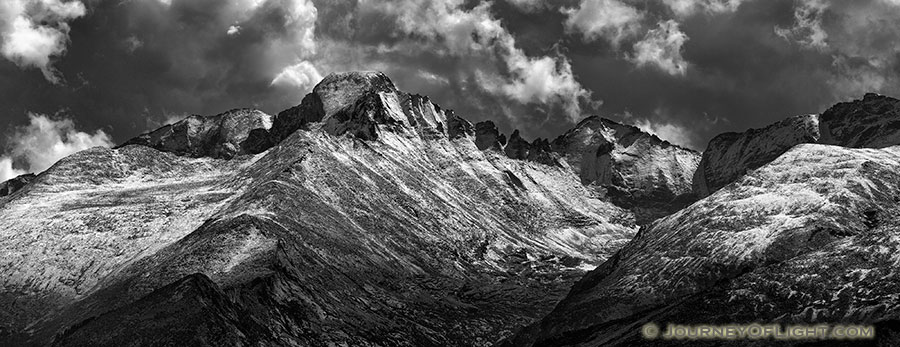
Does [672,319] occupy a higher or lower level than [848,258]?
lower

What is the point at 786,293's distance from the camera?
152 metres

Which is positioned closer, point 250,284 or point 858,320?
point 858,320

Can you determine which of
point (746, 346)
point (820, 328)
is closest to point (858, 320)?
point (820, 328)

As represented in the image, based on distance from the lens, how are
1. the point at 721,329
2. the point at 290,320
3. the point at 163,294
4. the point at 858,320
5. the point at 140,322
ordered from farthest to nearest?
the point at 290,320, the point at 163,294, the point at 140,322, the point at 721,329, the point at 858,320

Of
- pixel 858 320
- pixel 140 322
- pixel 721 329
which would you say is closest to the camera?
pixel 858 320

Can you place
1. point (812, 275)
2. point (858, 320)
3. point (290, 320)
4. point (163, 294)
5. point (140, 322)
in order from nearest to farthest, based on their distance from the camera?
point (858, 320)
point (812, 275)
point (140, 322)
point (163, 294)
point (290, 320)

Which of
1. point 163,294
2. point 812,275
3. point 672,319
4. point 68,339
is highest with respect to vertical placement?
point 812,275

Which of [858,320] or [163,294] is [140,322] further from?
[858,320]

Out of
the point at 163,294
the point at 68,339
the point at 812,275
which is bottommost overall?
the point at 68,339

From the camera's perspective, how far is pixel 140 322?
167 m

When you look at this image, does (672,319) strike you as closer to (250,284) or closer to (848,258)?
(848,258)

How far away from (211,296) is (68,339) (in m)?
26.6

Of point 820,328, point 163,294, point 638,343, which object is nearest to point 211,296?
point 163,294

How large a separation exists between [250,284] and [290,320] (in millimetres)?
12476
